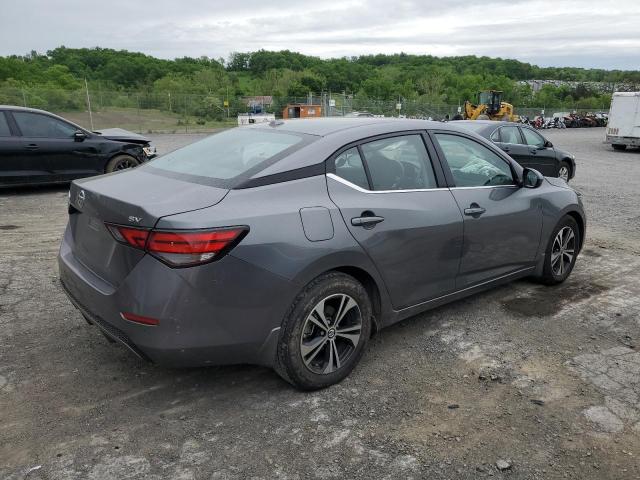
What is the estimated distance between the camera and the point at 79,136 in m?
9.81

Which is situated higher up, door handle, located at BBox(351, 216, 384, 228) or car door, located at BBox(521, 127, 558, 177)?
door handle, located at BBox(351, 216, 384, 228)

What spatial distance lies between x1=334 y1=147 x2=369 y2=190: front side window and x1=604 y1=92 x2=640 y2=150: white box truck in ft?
75.4

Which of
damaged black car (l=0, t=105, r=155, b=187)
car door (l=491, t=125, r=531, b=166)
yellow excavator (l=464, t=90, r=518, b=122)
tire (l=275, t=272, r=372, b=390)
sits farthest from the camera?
yellow excavator (l=464, t=90, r=518, b=122)

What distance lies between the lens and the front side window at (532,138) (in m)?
11.8

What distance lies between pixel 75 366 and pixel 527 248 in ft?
12.0

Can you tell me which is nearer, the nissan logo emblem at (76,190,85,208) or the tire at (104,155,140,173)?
the nissan logo emblem at (76,190,85,208)

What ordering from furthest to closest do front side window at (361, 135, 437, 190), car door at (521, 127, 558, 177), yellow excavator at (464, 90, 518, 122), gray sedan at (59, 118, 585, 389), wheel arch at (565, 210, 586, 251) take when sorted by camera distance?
yellow excavator at (464, 90, 518, 122) → car door at (521, 127, 558, 177) → wheel arch at (565, 210, 586, 251) → front side window at (361, 135, 437, 190) → gray sedan at (59, 118, 585, 389)

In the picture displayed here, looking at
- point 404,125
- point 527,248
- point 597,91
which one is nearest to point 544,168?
point 527,248

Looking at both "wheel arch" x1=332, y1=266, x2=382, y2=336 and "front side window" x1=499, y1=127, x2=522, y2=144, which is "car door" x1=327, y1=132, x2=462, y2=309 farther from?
"front side window" x1=499, y1=127, x2=522, y2=144

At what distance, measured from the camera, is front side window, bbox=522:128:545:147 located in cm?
1184

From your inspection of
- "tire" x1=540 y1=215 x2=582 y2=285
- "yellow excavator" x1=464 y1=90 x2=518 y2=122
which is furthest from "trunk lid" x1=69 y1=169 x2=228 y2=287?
"yellow excavator" x1=464 y1=90 x2=518 y2=122

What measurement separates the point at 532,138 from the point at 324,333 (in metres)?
10.3

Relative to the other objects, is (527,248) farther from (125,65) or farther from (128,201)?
(125,65)

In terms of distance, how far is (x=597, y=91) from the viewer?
9856 cm
